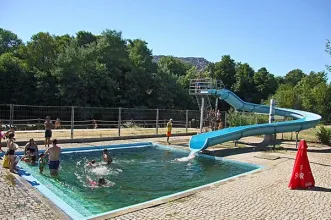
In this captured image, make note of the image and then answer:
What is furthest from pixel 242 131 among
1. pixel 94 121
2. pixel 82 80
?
pixel 82 80

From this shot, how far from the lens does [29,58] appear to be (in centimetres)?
4131

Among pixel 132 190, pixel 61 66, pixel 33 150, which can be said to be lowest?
pixel 132 190

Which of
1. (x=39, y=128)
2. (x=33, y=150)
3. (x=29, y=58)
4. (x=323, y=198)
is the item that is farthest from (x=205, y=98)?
(x=29, y=58)

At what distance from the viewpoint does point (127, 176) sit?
1247cm

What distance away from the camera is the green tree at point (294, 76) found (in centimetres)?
9055

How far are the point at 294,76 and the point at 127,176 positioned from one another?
91.7 m

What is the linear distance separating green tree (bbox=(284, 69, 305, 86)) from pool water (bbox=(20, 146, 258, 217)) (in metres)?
80.6

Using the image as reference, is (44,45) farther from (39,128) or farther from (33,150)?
(33,150)

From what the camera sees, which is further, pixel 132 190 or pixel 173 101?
pixel 173 101

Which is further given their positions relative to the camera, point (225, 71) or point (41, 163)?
point (225, 71)

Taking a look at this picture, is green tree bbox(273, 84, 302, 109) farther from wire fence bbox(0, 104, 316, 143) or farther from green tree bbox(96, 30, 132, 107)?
green tree bbox(96, 30, 132, 107)

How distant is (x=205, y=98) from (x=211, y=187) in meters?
18.4

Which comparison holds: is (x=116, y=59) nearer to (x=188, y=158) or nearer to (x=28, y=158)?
(x=188, y=158)

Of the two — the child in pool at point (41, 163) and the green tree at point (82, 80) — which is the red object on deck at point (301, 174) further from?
the green tree at point (82, 80)
